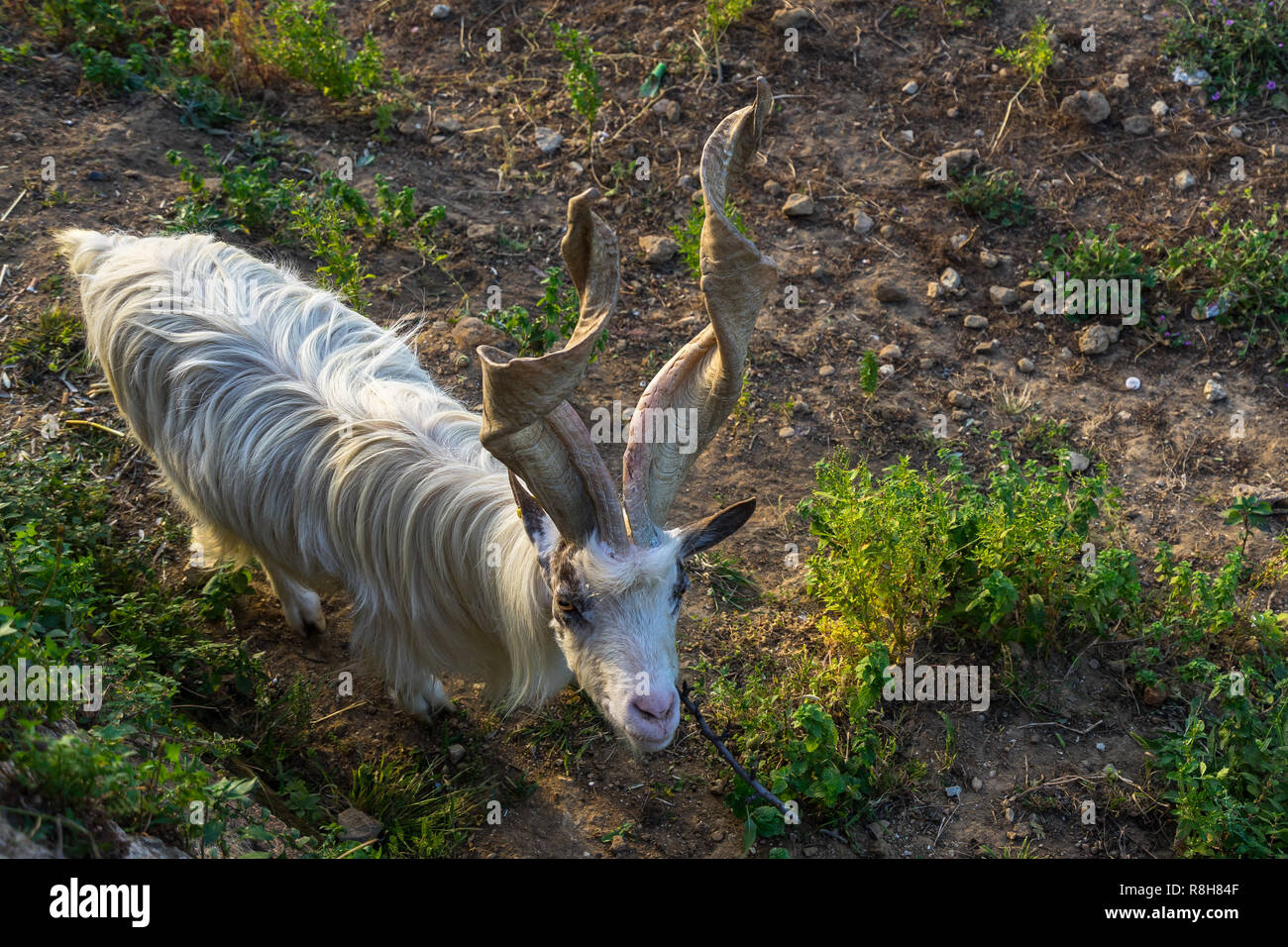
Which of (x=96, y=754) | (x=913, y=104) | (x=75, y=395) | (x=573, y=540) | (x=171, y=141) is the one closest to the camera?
(x=96, y=754)

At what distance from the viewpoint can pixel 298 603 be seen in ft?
16.1

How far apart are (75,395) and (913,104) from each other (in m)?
5.97

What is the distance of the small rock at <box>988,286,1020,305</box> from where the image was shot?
21.0 feet

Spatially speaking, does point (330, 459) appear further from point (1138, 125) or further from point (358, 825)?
point (1138, 125)

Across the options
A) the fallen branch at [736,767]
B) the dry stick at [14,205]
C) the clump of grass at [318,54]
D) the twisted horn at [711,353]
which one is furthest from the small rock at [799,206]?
the dry stick at [14,205]

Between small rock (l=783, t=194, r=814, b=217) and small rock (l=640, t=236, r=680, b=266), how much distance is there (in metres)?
0.84

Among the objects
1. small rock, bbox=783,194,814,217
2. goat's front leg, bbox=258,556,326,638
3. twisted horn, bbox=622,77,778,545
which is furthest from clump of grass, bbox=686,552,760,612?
small rock, bbox=783,194,814,217

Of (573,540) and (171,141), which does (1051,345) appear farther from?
(171,141)

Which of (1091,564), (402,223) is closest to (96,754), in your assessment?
(1091,564)

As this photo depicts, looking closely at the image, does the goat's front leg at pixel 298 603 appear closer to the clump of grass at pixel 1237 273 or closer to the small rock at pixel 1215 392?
the small rock at pixel 1215 392

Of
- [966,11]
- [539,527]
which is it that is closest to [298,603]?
[539,527]

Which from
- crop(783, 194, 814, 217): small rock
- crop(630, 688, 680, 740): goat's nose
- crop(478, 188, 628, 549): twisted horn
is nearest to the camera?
crop(478, 188, 628, 549): twisted horn

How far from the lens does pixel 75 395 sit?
5.57 metres

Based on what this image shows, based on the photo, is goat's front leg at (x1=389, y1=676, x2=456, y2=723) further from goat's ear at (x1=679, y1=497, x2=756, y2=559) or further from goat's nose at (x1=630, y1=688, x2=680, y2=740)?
goat's ear at (x1=679, y1=497, x2=756, y2=559)
